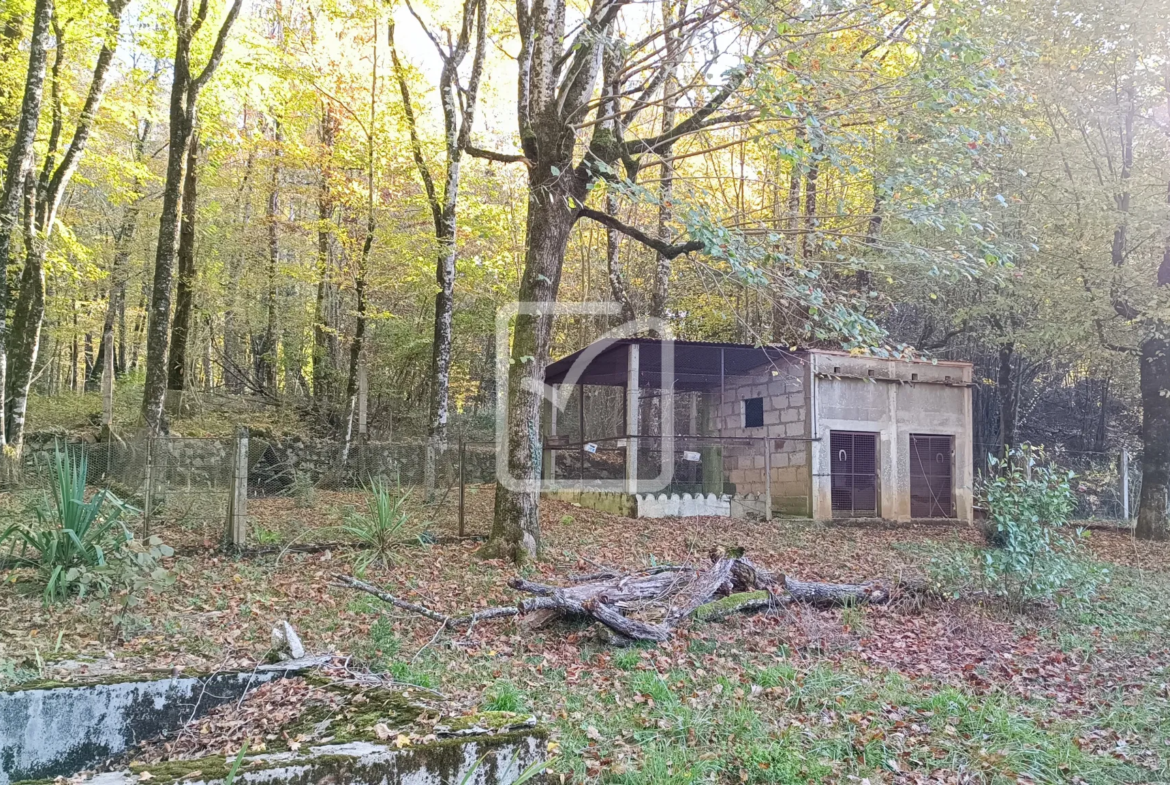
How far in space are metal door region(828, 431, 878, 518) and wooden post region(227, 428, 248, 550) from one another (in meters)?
9.13

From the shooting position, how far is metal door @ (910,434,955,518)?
42.0 feet

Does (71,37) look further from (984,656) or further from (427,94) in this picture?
(984,656)

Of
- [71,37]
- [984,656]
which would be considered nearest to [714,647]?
[984,656]

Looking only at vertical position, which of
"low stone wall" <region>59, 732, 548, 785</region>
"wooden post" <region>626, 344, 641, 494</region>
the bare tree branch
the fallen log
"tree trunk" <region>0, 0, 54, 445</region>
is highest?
"tree trunk" <region>0, 0, 54, 445</region>

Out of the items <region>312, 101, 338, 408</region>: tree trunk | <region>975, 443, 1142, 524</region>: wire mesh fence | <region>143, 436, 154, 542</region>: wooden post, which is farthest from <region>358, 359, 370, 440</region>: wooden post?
<region>975, 443, 1142, 524</region>: wire mesh fence

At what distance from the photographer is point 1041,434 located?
18.4m

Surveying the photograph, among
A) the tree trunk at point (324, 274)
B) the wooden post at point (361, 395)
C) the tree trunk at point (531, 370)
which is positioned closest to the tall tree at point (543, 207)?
the tree trunk at point (531, 370)

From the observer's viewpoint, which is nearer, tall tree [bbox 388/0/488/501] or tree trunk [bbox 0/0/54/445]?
tree trunk [bbox 0/0/54/445]

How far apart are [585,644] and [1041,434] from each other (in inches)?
696

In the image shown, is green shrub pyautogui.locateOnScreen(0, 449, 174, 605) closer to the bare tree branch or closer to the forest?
the forest

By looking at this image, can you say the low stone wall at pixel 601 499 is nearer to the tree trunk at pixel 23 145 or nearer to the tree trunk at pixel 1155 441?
the tree trunk at pixel 1155 441

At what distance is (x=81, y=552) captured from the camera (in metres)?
5.25

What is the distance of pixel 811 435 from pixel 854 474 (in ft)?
3.76

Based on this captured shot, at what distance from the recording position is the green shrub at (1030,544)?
636 cm
